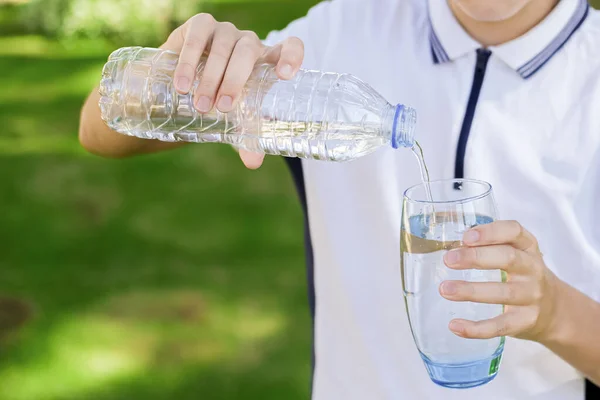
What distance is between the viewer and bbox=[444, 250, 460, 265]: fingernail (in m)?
0.96

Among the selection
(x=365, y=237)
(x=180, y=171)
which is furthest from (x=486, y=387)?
(x=180, y=171)

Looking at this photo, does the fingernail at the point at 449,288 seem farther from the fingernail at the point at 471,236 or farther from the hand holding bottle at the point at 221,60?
the hand holding bottle at the point at 221,60

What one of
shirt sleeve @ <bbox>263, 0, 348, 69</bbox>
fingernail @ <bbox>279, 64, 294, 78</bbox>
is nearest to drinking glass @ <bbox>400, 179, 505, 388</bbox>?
fingernail @ <bbox>279, 64, 294, 78</bbox>

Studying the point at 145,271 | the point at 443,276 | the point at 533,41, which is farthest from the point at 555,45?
the point at 145,271

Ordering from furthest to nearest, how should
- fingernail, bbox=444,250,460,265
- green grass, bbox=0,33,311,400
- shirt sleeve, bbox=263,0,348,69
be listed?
green grass, bbox=0,33,311,400 < shirt sleeve, bbox=263,0,348,69 < fingernail, bbox=444,250,460,265

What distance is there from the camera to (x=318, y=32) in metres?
1.52

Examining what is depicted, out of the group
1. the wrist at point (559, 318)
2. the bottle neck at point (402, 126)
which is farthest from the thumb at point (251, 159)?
the wrist at point (559, 318)

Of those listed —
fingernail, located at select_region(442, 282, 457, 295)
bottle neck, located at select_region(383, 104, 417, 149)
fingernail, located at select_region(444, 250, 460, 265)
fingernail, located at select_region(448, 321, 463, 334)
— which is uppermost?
bottle neck, located at select_region(383, 104, 417, 149)

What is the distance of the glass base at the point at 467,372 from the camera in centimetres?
110

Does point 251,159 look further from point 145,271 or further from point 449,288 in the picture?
point 145,271

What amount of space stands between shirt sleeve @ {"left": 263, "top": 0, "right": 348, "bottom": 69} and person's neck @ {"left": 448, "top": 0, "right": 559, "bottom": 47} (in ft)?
0.64

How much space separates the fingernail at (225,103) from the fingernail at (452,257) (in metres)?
0.33

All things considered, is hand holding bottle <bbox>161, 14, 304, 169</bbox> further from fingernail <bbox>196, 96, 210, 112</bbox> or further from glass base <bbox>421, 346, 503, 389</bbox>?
glass base <bbox>421, 346, 503, 389</bbox>

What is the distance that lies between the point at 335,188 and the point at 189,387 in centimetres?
160
